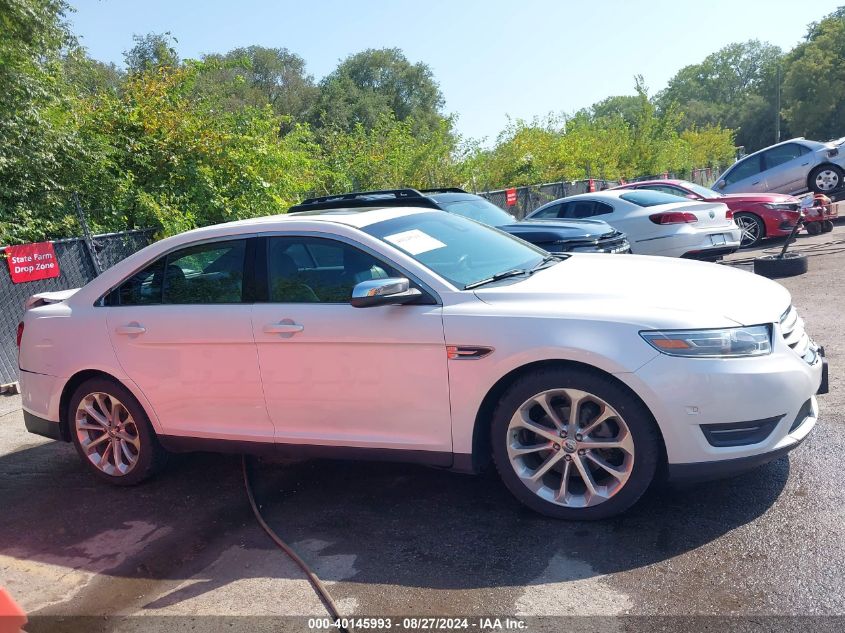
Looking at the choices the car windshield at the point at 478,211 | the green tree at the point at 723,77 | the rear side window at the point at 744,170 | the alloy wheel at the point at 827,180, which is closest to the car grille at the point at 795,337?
the car windshield at the point at 478,211

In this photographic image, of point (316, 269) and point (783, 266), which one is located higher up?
point (316, 269)

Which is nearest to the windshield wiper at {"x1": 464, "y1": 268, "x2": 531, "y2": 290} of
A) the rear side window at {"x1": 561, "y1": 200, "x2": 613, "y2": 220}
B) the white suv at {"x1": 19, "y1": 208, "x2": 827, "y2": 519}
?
the white suv at {"x1": 19, "y1": 208, "x2": 827, "y2": 519}

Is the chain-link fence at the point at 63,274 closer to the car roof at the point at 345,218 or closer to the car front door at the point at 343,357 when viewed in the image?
the car roof at the point at 345,218

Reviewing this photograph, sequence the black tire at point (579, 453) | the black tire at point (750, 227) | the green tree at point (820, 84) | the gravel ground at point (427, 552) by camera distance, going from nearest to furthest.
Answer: the gravel ground at point (427, 552)
the black tire at point (579, 453)
the black tire at point (750, 227)
the green tree at point (820, 84)

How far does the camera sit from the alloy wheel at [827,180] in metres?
17.1

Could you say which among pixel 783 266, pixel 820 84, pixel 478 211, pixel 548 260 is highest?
pixel 820 84

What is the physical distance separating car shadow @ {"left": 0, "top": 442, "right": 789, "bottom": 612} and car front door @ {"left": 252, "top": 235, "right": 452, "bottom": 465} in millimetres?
421

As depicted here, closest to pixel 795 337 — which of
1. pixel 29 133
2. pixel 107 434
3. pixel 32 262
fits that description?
pixel 107 434

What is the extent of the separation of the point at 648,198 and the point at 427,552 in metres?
9.92

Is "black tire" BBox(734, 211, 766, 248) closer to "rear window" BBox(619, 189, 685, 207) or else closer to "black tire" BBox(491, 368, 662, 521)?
"rear window" BBox(619, 189, 685, 207)

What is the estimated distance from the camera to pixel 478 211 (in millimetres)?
10273

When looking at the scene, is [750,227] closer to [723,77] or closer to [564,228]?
[564,228]

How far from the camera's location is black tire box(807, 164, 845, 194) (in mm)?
Answer: 17125

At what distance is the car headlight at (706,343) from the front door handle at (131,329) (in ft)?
10.3
